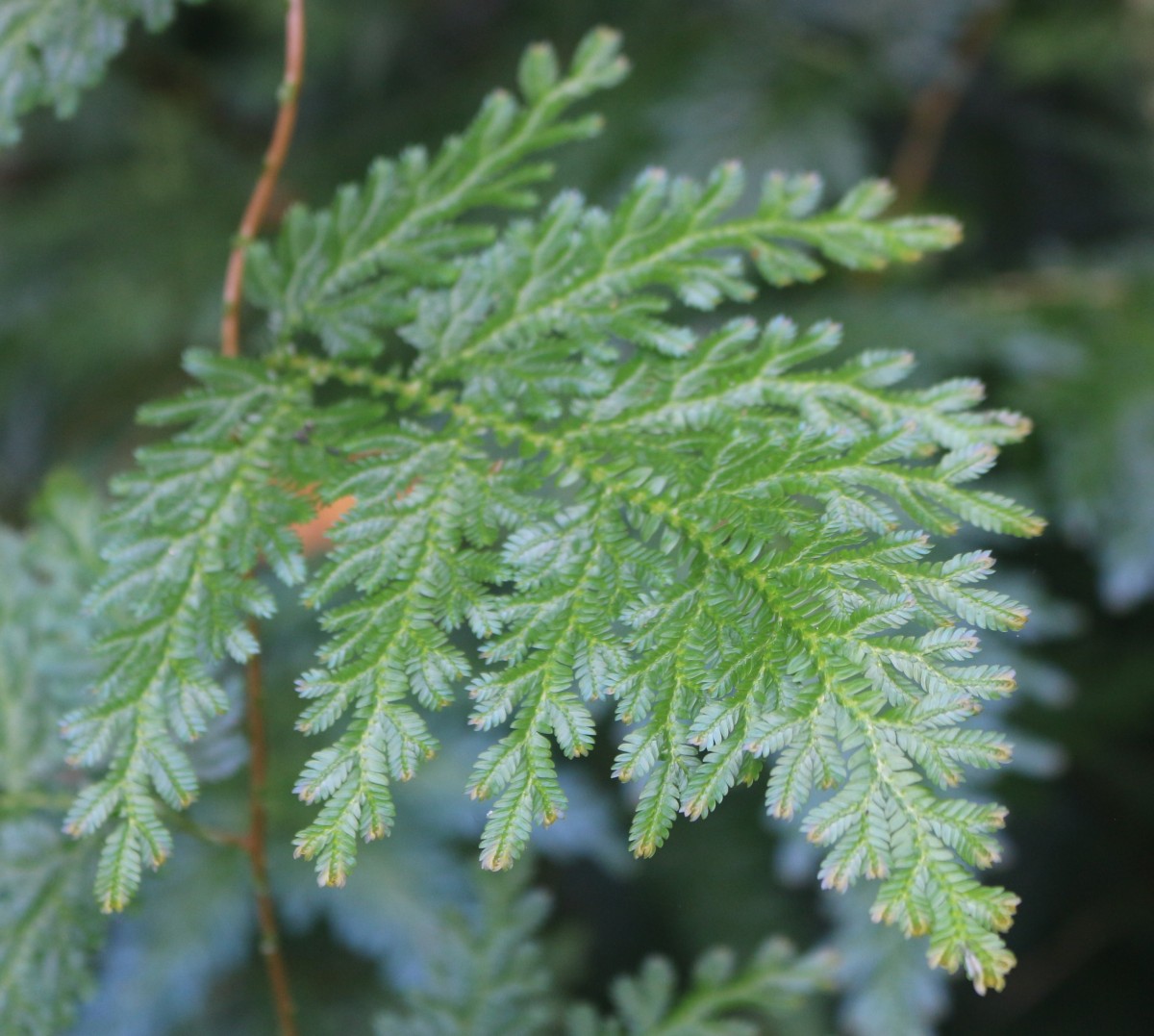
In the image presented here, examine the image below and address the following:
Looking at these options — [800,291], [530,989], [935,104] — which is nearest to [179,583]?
[530,989]

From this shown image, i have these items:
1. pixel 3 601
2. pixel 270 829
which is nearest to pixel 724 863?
pixel 270 829

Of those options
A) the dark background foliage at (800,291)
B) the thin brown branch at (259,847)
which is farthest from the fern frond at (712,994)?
the dark background foliage at (800,291)

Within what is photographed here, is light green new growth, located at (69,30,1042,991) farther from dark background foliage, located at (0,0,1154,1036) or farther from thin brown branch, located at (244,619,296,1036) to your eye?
dark background foliage, located at (0,0,1154,1036)

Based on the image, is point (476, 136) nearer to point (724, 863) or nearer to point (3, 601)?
point (3, 601)

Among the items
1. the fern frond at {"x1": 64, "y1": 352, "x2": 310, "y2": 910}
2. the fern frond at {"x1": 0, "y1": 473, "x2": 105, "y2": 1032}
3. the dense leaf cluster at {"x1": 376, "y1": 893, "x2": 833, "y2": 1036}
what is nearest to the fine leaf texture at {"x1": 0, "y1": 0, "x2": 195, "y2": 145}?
the fern frond at {"x1": 64, "y1": 352, "x2": 310, "y2": 910}

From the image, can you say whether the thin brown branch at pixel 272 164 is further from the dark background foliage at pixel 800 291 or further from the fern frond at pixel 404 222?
the dark background foliage at pixel 800 291

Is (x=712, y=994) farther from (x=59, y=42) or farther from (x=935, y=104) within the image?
(x=935, y=104)
